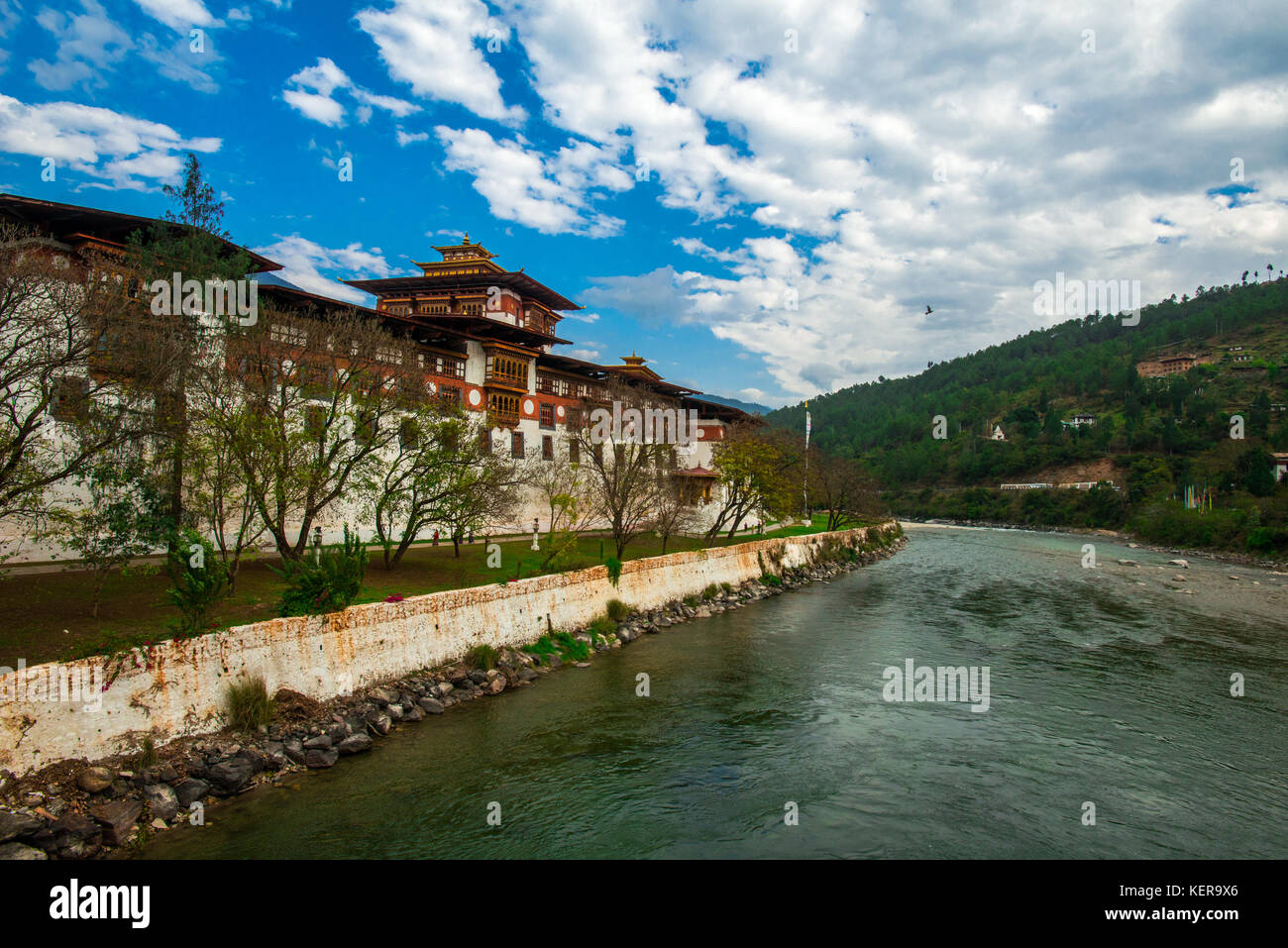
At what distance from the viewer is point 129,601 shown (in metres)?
15.4

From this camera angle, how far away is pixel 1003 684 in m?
18.5

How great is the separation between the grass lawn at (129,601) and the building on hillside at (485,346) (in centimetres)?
547

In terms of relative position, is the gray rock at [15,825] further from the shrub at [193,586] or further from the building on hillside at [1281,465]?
the building on hillside at [1281,465]

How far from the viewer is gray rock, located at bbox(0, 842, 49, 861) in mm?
8234

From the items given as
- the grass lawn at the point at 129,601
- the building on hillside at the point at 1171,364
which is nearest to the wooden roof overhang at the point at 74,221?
the grass lawn at the point at 129,601

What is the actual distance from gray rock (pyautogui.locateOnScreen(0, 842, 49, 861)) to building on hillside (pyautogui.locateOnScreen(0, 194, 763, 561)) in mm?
16233

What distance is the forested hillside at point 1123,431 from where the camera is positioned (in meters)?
71.2

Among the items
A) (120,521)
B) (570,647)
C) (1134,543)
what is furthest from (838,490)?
(120,521)

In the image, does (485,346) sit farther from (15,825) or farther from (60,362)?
(15,825)

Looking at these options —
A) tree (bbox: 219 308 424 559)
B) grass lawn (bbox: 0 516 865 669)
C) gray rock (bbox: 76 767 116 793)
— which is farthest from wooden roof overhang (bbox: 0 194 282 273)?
gray rock (bbox: 76 767 116 793)

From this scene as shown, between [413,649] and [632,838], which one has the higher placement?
[413,649]
